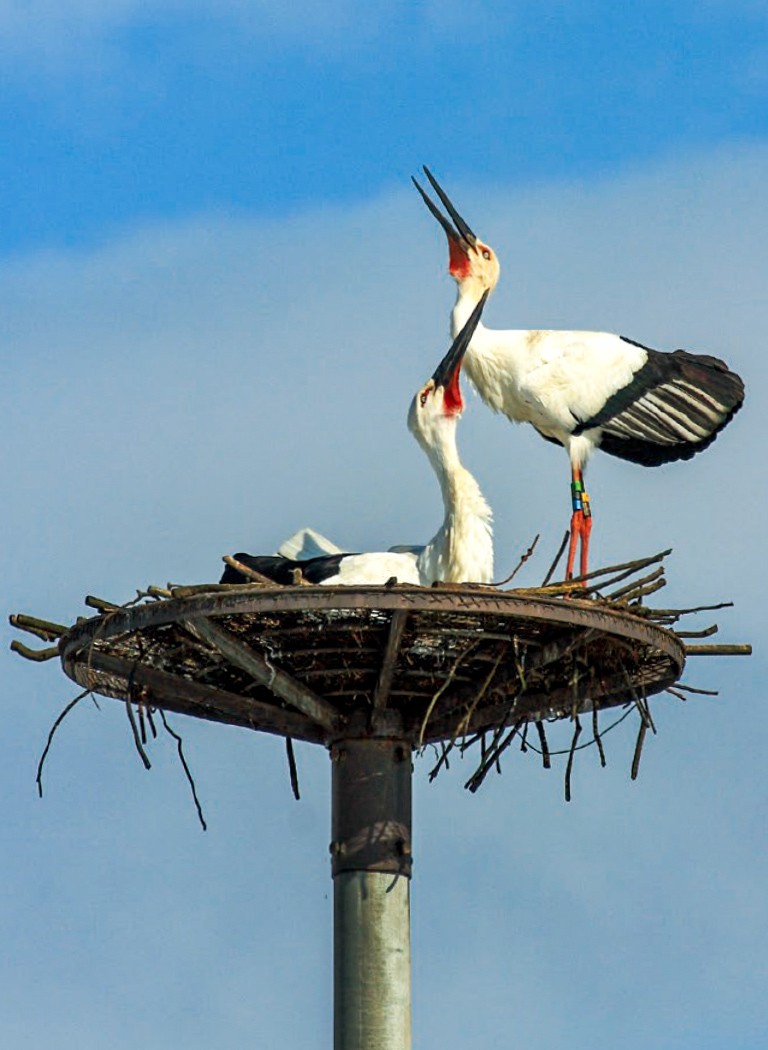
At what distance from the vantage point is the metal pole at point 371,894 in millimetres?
12586

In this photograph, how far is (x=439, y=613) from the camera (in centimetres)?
1156

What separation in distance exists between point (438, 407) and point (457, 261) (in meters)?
2.26

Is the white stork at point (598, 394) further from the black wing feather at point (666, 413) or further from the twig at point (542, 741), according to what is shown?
the twig at point (542, 741)

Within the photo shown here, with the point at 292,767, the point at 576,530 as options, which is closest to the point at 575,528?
the point at 576,530

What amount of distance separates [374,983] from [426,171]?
6.60 metres

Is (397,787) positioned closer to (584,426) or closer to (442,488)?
(442,488)

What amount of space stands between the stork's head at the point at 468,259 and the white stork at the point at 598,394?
56 centimetres

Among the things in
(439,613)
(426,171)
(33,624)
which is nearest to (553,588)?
(439,613)

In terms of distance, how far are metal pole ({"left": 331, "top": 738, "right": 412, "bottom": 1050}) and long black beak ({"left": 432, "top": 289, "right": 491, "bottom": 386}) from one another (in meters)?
2.99

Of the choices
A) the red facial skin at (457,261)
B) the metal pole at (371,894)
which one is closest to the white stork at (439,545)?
the metal pole at (371,894)

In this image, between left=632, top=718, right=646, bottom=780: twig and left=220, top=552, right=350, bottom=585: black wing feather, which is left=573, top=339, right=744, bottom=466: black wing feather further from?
left=632, top=718, right=646, bottom=780: twig

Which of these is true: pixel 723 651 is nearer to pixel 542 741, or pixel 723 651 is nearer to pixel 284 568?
pixel 542 741

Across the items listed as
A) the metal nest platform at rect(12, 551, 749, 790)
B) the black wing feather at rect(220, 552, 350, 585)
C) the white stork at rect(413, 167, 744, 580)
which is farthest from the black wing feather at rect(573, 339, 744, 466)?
the metal nest platform at rect(12, 551, 749, 790)

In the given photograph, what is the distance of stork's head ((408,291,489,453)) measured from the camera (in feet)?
49.1
